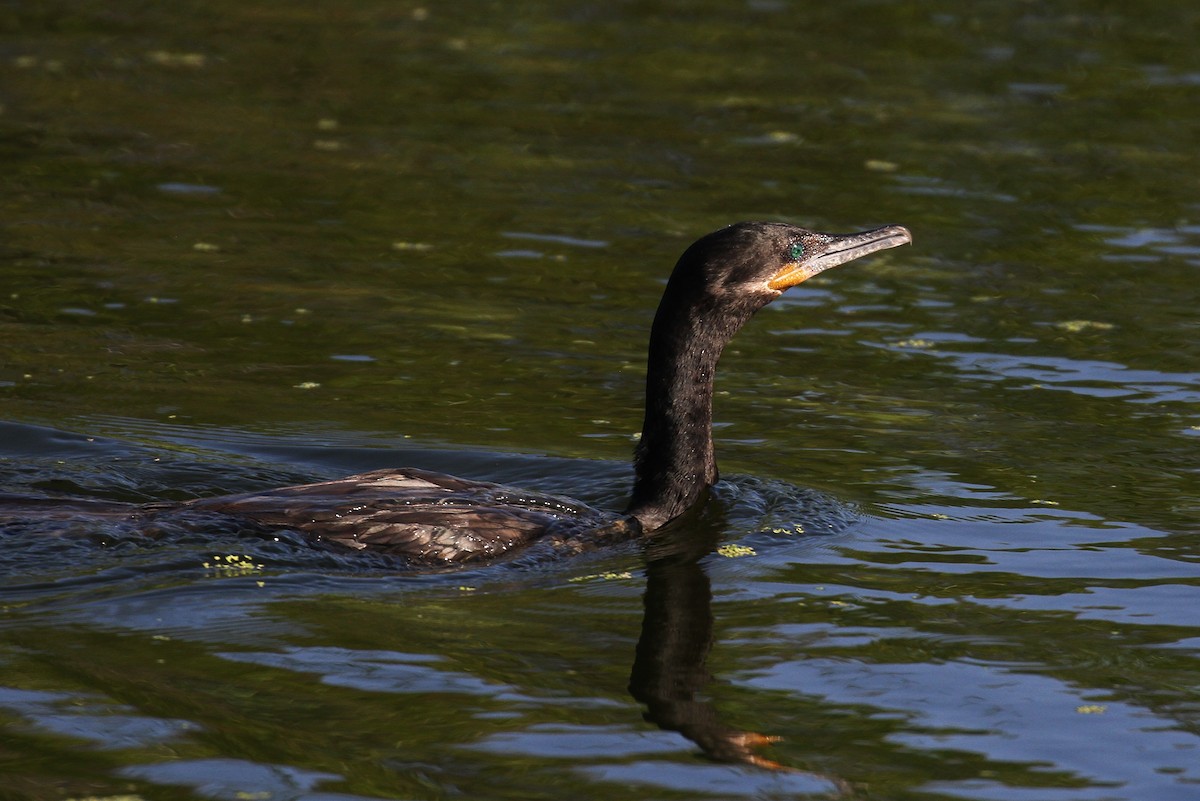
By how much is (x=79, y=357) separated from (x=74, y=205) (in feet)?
10.6

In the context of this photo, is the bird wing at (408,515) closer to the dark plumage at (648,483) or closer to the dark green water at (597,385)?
the dark plumage at (648,483)

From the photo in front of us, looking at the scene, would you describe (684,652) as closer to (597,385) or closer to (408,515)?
(408,515)

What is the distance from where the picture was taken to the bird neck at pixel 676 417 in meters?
9.17

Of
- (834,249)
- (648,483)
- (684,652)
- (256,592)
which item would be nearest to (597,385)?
(648,483)

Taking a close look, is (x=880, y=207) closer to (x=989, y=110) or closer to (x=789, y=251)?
(x=989, y=110)

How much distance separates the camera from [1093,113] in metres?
17.5

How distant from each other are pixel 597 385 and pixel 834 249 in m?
2.54

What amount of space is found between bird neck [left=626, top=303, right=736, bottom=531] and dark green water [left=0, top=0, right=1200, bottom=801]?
9.5 inches

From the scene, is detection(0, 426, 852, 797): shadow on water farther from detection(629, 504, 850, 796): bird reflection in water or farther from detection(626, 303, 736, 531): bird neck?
detection(626, 303, 736, 531): bird neck

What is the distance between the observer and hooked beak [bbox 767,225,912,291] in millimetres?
9188

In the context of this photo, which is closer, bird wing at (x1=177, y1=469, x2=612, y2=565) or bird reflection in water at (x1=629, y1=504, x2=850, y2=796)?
bird reflection in water at (x1=629, y1=504, x2=850, y2=796)

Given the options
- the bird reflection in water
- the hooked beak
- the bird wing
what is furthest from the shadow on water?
the hooked beak

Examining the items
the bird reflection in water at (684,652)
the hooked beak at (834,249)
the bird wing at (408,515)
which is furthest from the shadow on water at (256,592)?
the hooked beak at (834,249)

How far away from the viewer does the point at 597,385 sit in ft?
37.5
